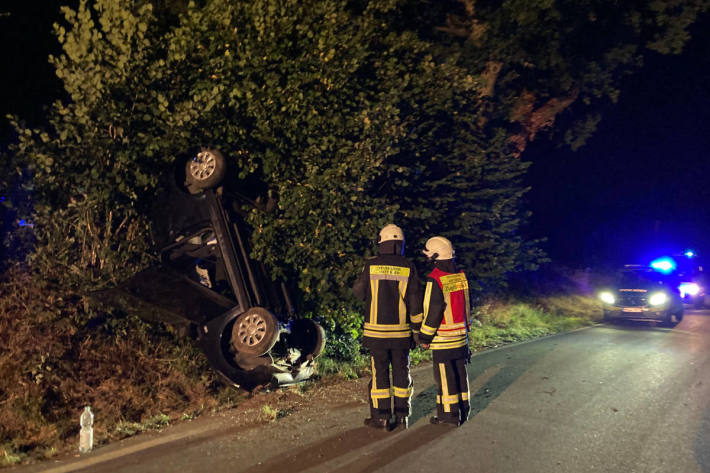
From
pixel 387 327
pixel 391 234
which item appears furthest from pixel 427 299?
pixel 391 234

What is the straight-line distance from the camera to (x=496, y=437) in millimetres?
4969

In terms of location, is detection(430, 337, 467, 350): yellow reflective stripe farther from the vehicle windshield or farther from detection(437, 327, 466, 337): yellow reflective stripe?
the vehicle windshield

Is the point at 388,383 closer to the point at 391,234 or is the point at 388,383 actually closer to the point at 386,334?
the point at 386,334

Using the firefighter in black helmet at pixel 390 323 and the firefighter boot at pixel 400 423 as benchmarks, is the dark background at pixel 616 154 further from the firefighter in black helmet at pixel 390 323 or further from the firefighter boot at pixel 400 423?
the firefighter boot at pixel 400 423

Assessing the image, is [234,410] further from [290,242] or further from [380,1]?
[380,1]

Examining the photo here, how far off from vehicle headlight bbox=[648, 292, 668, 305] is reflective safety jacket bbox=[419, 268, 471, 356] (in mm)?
10101

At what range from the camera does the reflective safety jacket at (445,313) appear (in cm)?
520

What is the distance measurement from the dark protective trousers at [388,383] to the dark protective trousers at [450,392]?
1.11 ft

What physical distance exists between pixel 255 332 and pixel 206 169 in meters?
2.21

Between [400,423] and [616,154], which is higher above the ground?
[616,154]

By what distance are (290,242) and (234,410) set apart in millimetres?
2218

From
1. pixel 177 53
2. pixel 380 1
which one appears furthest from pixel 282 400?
pixel 380 1

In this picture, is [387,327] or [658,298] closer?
[387,327]

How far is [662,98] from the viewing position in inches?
738
